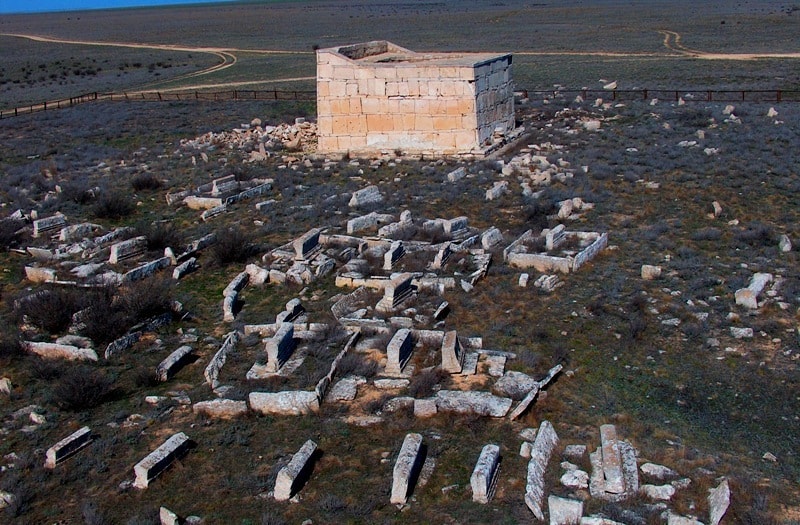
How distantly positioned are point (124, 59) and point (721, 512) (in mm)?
66026

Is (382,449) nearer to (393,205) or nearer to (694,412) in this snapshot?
(694,412)

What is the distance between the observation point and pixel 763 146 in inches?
867

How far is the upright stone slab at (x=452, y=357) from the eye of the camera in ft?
33.9

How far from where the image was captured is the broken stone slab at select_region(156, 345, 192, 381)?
10.8 metres

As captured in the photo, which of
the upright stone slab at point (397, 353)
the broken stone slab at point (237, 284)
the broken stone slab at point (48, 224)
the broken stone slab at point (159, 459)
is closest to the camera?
the broken stone slab at point (159, 459)

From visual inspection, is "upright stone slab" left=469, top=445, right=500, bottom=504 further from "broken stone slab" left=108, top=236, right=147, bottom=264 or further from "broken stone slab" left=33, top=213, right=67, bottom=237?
"broken stone slab" left=33, top=213, right=67, bottom=237

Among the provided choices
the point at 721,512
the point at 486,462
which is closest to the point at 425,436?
the point at 486,462

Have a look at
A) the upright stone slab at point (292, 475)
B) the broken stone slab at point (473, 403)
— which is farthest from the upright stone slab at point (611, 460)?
the upright stone slab at point (292, 475)

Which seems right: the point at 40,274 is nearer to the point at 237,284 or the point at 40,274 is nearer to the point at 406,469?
the point at 237,284

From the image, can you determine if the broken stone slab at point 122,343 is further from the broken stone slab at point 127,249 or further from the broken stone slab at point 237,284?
the broken stone slab at point 127,249

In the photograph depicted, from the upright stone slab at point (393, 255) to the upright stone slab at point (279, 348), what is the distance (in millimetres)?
3273

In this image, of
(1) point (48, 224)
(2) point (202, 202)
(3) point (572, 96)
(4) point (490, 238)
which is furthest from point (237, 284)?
(3) point (572, 96)

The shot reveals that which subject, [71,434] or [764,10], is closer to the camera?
[71,434]

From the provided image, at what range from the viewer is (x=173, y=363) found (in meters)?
11.0
